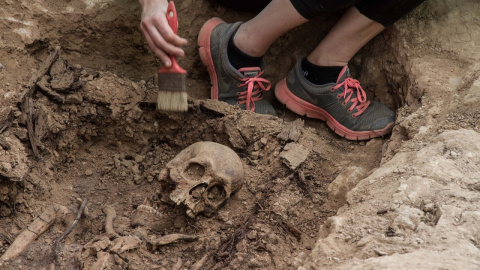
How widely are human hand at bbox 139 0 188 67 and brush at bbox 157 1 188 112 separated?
40 mm

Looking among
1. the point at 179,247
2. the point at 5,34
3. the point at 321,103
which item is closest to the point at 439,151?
the point at 321,103

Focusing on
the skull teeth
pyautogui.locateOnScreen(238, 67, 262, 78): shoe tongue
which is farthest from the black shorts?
the skull teeth

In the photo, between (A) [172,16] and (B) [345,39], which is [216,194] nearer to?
(A) [172,16]

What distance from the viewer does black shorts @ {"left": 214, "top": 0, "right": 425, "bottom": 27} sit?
2984 mm

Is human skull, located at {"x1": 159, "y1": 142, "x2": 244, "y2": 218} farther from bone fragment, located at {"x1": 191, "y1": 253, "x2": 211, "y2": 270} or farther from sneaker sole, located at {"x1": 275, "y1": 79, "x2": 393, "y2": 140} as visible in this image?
sneaker sole, located at {"x1": 275, "y1": 79, "x2": 393, "y2": 140}

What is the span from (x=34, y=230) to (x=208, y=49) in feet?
5.04

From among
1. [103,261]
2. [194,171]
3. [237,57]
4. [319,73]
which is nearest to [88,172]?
[194,171]

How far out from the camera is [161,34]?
8.32 ft

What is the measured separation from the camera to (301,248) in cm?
229

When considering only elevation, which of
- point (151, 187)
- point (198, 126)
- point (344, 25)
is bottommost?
point (151, 187)

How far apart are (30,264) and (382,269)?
1.55m

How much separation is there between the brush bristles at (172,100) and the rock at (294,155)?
2.04ft

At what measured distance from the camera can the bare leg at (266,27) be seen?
3049 mm

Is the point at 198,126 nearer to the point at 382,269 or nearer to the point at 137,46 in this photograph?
the point at 137,46
